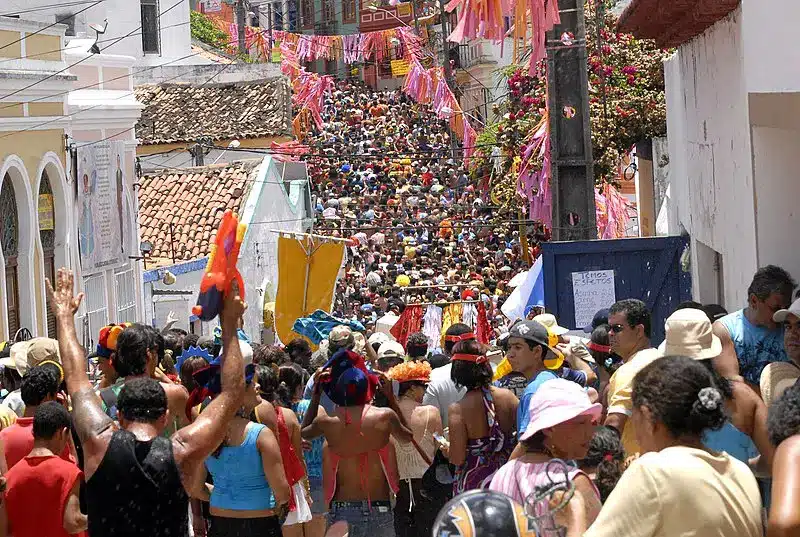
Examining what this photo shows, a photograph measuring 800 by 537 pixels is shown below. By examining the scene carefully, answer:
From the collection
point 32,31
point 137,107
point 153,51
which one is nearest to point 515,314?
point 32,31

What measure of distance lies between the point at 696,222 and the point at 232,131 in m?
26.0

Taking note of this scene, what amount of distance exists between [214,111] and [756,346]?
3219cm

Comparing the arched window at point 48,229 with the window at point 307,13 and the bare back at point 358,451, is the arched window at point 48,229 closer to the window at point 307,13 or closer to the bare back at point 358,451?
the bare back at point 358,451

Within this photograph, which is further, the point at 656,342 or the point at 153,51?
the point at 153,51

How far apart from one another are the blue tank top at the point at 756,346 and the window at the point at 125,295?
1753 cm

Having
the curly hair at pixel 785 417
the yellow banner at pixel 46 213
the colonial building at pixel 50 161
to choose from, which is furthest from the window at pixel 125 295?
the curly hair at pixel 785 417

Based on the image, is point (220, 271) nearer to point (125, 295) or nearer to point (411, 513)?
point (411, 513)

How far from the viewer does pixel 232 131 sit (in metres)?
37.2

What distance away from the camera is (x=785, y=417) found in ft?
14.2

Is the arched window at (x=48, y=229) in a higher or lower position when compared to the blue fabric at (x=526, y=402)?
higher

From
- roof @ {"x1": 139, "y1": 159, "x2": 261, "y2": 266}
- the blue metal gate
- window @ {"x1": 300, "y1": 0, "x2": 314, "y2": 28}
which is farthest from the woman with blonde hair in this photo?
window @ {"x1": 300, "y1": 0, "x2": 314, "y2": 28}

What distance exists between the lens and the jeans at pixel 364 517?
7301 millimetres

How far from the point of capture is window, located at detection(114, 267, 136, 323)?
23.6 m

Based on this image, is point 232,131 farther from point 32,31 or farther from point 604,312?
point 604,312
